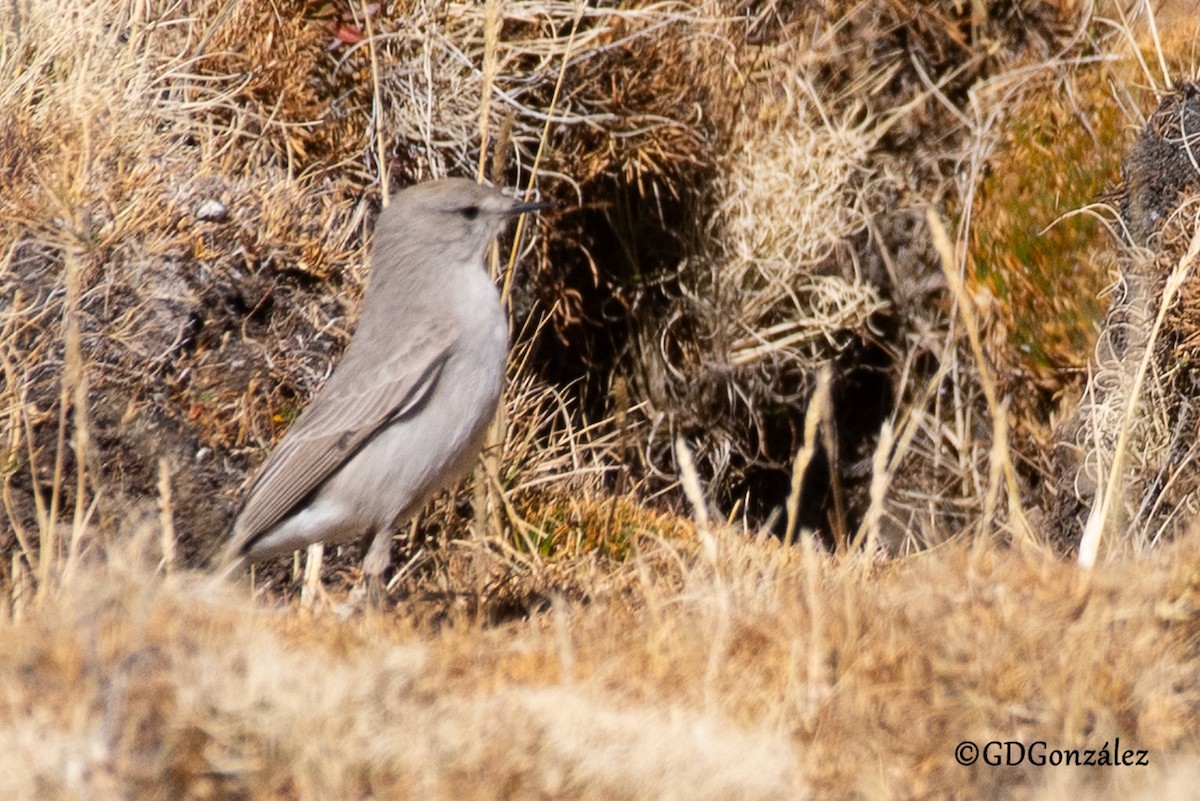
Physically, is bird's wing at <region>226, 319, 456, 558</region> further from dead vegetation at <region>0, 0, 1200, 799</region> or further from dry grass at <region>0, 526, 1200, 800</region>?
dry grass at <region>0, 526, 1200, 800</region>

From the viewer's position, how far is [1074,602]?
3912mm

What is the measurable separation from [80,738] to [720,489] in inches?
217

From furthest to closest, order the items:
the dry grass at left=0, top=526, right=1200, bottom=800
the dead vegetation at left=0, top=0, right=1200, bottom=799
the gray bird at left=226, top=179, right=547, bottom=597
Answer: the gray bird at left=226, top=179, right=547, bottom=597, the dead vegetation at left=0, top=0, right=1200, bottom=799, the dry grass at left=0, top=526, right=1200, bottom=800

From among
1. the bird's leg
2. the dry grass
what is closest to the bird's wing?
the bird's leg

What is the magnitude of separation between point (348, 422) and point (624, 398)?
7.46 feet

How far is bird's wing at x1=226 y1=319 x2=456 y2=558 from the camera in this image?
5.33 meters

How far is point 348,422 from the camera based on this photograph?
5375 millimetres

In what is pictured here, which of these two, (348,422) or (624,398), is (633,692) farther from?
(624,398)

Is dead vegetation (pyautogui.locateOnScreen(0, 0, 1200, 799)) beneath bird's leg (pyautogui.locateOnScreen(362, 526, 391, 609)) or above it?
above

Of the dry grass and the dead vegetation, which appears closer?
the dry grass

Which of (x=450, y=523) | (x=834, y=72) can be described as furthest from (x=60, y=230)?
(x=834, y=72)

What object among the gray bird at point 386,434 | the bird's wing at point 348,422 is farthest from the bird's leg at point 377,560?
the bird's wing at point 348,422

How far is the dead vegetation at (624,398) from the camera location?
343cm

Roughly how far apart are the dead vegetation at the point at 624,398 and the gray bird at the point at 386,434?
276mm
